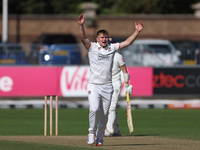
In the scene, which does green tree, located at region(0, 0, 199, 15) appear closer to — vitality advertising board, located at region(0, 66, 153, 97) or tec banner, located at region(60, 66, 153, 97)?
tec banner, located at region(60, 66, 153, 97)

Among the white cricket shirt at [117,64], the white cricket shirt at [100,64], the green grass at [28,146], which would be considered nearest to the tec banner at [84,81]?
the white cricket shirt at [117,64]

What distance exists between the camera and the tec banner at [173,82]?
26391 millimetres

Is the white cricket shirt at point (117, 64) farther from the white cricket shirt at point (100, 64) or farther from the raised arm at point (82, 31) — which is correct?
the raised arm at point (82, 31)

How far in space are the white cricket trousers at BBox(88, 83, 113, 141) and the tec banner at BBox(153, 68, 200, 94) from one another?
44.2 ft

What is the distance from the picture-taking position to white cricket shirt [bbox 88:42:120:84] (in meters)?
12.9

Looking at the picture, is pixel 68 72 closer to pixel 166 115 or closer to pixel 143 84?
pixel 143 84

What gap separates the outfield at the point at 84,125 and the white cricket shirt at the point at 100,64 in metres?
1.31

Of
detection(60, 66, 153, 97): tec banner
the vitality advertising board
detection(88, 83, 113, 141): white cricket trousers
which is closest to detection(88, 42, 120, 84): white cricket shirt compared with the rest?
detection(88, 83, 113, 141): white cricket trousers

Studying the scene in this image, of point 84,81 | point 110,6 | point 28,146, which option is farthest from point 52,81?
point 110,6

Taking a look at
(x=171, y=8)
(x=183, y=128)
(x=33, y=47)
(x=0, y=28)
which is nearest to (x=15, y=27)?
(x=0, y=28)

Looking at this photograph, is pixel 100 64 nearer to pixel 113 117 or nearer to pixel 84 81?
pixel 113 117

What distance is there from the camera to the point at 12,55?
27203mm

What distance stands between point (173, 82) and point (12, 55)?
6.46 metres

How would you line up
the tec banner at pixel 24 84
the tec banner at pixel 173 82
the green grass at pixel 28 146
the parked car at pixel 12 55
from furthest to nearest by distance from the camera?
the parked car at pixel 12 55 → the tec banner at pixel 173 82 → the tec banner at pixel 24 84 → the green grass at pixel 28 146
